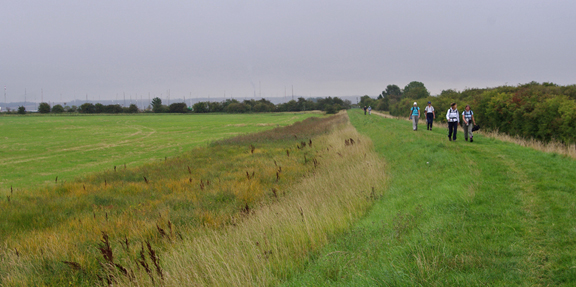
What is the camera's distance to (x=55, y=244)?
23.8ft

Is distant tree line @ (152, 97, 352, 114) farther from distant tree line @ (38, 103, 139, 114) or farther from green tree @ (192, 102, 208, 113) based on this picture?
distant tree line @ (38, 103, 139, 114)

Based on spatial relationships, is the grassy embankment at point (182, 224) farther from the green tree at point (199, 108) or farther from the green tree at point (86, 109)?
the green tree at point (86, 109)

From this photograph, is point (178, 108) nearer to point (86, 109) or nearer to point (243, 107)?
point (243, 107)

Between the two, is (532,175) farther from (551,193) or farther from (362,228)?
(362,228)

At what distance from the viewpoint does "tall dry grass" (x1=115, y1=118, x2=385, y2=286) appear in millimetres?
5156

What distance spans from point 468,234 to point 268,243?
321cm

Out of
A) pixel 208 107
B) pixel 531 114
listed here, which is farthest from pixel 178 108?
pixel 531 114

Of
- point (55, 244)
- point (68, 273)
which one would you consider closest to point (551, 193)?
point (68, 273)

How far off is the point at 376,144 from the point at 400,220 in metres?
13.1

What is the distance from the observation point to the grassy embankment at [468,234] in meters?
4.12

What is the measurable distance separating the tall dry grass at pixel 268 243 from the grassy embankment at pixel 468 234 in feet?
1.36

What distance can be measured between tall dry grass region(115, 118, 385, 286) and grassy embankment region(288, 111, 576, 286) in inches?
16.3

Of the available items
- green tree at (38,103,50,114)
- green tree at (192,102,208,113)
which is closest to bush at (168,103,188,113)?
green tree at (192,102,208,113)

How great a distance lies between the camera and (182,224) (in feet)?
28.6
